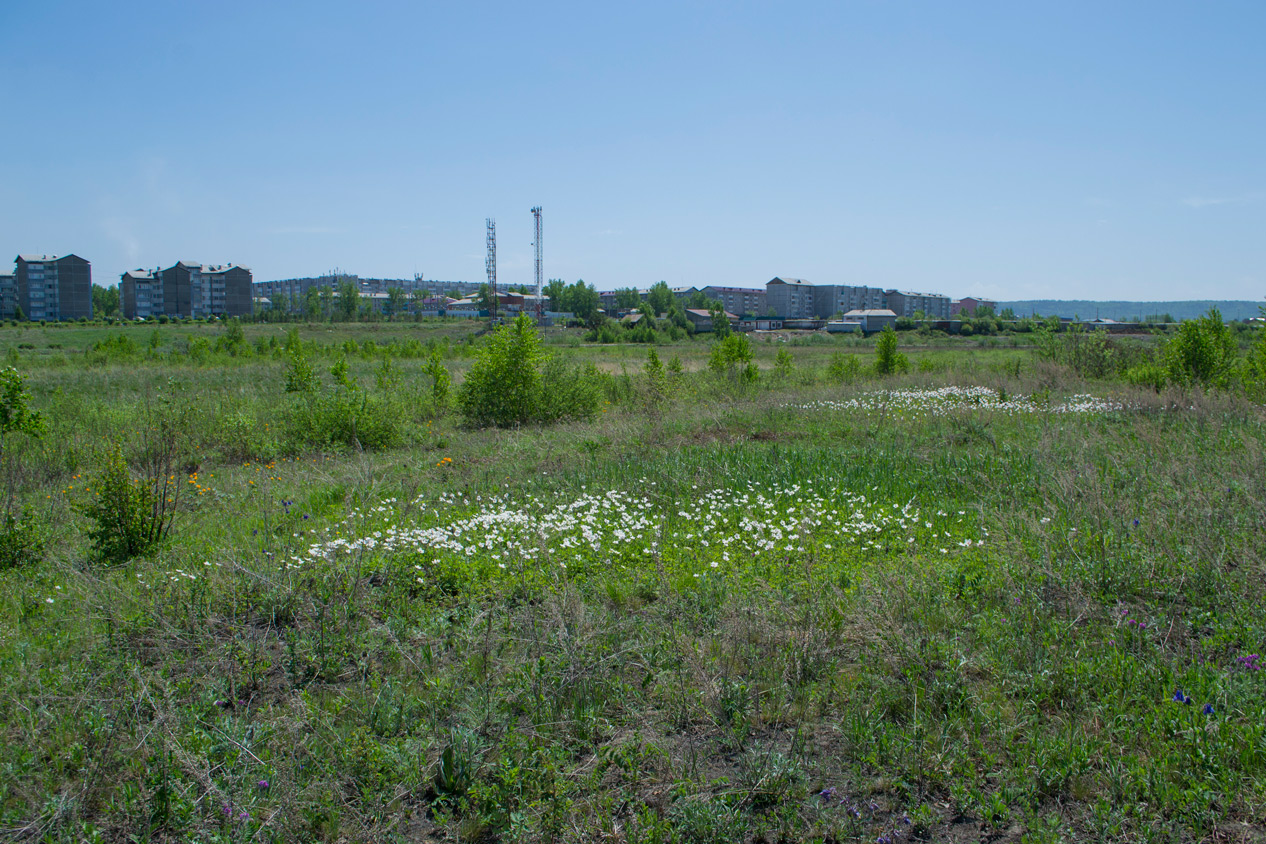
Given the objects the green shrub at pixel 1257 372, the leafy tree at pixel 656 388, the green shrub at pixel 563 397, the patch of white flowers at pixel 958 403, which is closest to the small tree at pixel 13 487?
the green shrub at pixel 563 397

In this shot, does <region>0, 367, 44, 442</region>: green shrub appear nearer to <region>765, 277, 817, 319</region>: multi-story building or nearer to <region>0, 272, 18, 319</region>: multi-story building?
<region>0, 272, 18, 319</region>: multi-story building

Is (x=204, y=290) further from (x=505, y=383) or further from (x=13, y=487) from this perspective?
(x=13, y=487)

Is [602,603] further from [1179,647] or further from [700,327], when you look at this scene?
[700,327]

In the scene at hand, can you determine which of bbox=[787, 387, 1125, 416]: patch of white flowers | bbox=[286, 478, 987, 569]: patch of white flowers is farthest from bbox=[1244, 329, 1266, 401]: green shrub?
bbox=[286, 478, 987, 569]: patch of white flowers

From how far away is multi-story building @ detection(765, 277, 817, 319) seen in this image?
148 meters

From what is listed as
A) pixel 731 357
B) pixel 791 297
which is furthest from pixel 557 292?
pixel 731 357

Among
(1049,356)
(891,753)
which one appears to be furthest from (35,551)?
(1049,356)

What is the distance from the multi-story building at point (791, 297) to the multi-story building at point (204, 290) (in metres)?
99.6

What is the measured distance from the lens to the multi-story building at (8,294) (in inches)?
4104

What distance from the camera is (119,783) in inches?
119

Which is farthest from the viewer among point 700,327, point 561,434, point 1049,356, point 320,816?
point 700,327

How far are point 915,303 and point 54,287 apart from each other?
15441 centimetres

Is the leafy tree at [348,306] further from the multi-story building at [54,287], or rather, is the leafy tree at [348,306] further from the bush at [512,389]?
the bush at [512,389]

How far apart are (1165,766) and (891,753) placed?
1.11 metres
